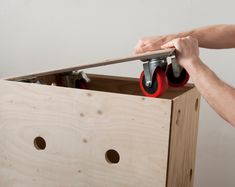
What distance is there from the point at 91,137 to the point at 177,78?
0.94 ft

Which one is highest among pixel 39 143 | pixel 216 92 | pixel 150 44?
pixel 150 44

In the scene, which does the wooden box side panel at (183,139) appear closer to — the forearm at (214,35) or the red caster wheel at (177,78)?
the red caster wheel at (177,78)

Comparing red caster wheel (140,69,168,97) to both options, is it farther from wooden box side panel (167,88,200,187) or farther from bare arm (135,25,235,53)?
bare arm (135,25,235,53)

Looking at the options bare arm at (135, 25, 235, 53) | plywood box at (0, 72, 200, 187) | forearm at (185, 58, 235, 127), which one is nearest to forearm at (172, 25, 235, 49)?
bare arm at (135, 25, 235, 53)

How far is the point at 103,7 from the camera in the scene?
1.69 meters

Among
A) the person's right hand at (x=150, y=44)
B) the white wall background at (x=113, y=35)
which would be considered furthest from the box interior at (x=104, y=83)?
the white wall background at (x=113, y=35)

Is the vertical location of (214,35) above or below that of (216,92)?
above

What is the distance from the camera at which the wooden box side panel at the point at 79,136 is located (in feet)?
3.14

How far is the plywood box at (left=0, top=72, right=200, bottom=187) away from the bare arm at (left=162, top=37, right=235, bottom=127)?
0.24ft

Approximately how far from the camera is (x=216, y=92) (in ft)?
2.93

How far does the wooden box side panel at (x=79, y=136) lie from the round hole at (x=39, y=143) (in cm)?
1

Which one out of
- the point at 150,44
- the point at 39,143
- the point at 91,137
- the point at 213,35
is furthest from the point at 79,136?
the point at 213,35

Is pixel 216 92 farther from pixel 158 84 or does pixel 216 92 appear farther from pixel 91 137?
pixel 91 137

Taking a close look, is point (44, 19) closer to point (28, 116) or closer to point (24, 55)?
point (24, 55)
